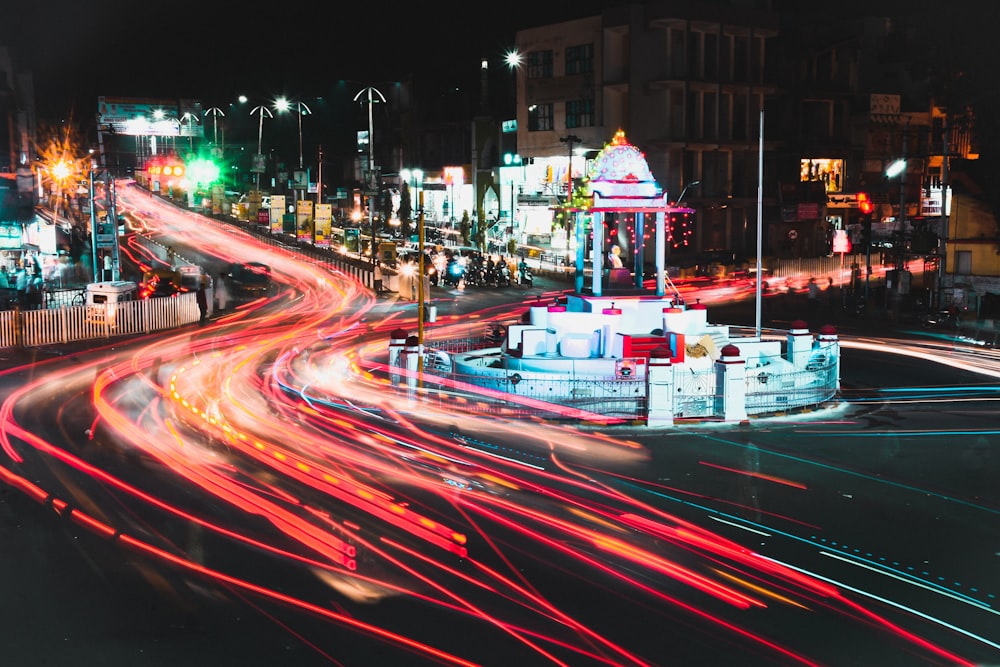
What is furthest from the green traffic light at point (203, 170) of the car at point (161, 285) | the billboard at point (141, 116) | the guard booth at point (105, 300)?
the guard booth at point (105, 300)

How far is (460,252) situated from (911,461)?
4724 cm

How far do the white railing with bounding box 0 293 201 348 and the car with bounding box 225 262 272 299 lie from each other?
10.9 metres

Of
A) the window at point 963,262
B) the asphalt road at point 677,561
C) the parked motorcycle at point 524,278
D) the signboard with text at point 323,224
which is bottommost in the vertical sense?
the asphalt road at point 677,561

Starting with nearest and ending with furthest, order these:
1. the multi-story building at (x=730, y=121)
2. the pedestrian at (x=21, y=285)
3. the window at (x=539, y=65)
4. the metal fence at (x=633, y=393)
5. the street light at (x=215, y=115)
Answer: the metal fence at (x=633, y=393) → the pedestrian at (x=21, y=285) → the multi-story building at (x=730, y=121) → the window at (x=539, y=65) → the street light at (x=215, y=115)

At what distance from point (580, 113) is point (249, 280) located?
22652mm

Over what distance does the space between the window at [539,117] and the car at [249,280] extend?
807 inches

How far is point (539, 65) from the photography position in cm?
6781

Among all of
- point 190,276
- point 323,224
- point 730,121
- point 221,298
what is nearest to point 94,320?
point 221,298

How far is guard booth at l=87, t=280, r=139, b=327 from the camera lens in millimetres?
37812

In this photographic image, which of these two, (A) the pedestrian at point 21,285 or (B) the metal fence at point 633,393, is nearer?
(B) the metal fence at point 633,393

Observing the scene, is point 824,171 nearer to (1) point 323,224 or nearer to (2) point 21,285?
(1) point 323,224

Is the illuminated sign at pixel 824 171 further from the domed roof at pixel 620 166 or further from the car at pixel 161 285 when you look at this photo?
the domed roof at pixel 620 166

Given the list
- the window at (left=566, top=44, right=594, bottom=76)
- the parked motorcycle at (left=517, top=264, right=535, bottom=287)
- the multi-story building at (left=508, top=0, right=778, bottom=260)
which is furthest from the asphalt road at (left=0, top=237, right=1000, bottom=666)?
Answer: the window at (left=566, top=44, right=594, bottom=76)

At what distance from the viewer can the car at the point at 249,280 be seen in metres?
53.5
